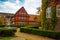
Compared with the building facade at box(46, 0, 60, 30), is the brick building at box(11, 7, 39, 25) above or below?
below

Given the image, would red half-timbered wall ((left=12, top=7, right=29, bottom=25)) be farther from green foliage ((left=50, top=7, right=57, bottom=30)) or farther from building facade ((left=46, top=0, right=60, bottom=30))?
green foliage ((left=50, top=7, right=57, bottom=30))

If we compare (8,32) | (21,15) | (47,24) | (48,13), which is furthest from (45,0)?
(21,15)

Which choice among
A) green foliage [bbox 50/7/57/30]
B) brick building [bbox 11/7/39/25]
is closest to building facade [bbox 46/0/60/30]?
green foliage [bbox 50/7/57/30]

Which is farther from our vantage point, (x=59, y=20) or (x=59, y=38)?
(x=59, y=20)

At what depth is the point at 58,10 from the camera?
2103 cm

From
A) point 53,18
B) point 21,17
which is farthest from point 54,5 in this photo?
point 21,17

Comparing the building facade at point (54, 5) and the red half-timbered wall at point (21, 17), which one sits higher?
the building facade at point (54, 5)

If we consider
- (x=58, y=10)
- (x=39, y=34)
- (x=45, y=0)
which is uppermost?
(x=45, y=0)

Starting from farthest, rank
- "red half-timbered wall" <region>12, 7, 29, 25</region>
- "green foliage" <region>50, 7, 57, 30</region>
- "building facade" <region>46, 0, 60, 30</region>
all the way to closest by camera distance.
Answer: "red half-timbered wall" <region>12, 7, 29, 25</region>, "green foliage" <region>50, 7, 57, 30</region>, "building facade" <region>46, 0, 60, 30</region>

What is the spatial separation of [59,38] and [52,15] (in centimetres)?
572

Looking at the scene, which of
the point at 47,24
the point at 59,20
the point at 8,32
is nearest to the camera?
the point at 8,32

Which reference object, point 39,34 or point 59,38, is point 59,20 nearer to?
point 39,34

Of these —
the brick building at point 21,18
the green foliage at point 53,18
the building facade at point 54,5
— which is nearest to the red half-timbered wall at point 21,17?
the brick building at point 21,18

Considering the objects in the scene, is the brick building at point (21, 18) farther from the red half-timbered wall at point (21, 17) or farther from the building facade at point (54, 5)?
the building facade at point (54, 5)
